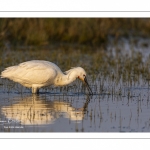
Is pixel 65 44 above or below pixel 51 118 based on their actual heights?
above

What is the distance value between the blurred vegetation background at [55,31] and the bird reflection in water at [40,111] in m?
9.82

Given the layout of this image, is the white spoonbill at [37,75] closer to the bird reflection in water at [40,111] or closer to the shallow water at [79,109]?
the shallow water at [79,109]

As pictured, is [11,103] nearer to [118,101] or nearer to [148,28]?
[118,101]

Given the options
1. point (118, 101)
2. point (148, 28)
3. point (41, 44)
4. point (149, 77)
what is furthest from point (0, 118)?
point (148, 28)

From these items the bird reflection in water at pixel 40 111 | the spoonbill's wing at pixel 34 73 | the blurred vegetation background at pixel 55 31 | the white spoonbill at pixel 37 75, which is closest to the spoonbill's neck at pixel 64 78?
the white spoonbill at pixel 37 75

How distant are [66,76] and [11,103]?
1903 mm

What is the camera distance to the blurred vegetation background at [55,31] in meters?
21.8

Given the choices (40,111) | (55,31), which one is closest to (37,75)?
(40,111)

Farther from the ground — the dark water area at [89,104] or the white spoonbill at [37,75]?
the white spoonbill at [37,75]

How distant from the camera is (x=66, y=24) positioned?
2314 centimetres

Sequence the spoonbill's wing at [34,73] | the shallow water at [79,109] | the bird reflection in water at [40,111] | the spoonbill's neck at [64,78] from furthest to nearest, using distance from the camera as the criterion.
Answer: the spoonbill's neck at [64,78] < the spoonbill's wing at [34,73] < the bird reflection in water at [40,111] < the shallow water at [79,109]

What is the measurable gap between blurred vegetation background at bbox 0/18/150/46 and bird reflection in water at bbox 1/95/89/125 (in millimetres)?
9815

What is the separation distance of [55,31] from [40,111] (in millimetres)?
13163

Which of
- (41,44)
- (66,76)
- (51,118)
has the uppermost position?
(41,44)
